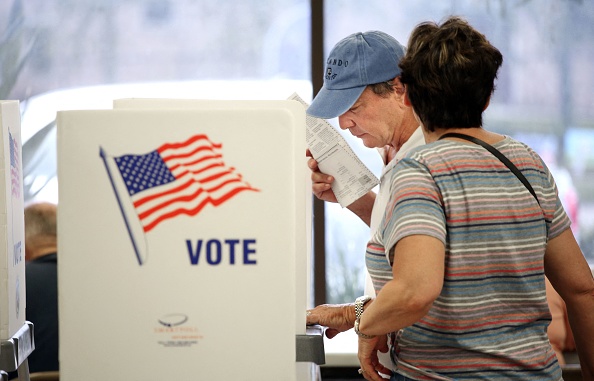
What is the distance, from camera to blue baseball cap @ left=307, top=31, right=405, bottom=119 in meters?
1.97

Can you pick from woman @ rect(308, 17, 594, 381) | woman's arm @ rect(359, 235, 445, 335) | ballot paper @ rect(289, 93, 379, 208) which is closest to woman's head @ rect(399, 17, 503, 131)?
woman @ rect(308, 17, 594, 381)

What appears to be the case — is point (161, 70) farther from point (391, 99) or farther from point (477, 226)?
point (477, 226)

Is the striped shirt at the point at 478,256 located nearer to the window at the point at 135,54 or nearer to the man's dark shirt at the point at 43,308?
the man's dark shirt at the point at 43,308

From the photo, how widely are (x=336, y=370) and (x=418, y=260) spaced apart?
2227 mm

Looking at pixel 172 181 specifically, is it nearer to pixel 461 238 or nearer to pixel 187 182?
pixel 187 182

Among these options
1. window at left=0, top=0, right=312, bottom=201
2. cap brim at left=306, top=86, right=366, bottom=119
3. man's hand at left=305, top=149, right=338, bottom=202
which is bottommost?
man's hand at left=305, top=149, right=338, bottom=202

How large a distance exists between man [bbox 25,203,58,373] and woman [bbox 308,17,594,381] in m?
1.57

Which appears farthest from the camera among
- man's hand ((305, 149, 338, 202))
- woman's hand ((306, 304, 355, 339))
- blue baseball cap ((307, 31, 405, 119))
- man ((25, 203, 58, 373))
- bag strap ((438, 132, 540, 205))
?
man ((25, 203, 58, 373))

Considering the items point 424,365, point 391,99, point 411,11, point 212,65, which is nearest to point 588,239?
point 411,11

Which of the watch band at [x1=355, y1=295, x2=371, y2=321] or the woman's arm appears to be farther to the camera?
the watch band at [x1=355, y1=295, x2=371, y2=321]

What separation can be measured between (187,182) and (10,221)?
57 centimetres

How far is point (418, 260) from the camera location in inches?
51.2

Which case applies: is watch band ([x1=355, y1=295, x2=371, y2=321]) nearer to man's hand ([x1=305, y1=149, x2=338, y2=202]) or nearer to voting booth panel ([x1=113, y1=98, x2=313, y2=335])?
voting booth panel ([x1=113, y1=98, x2=313, y2=335])

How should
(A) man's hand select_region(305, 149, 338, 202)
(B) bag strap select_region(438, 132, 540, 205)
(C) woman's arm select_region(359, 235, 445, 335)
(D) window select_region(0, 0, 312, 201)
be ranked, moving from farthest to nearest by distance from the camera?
(D) window select_region(0, 0, 312, 201) < (A) man's hand select_region(305, 149, 338, 202) < (B) bag strap select_region(438, 132, 540, 205) < (C) woman's arm select_region(359, 235, 445, 335)
